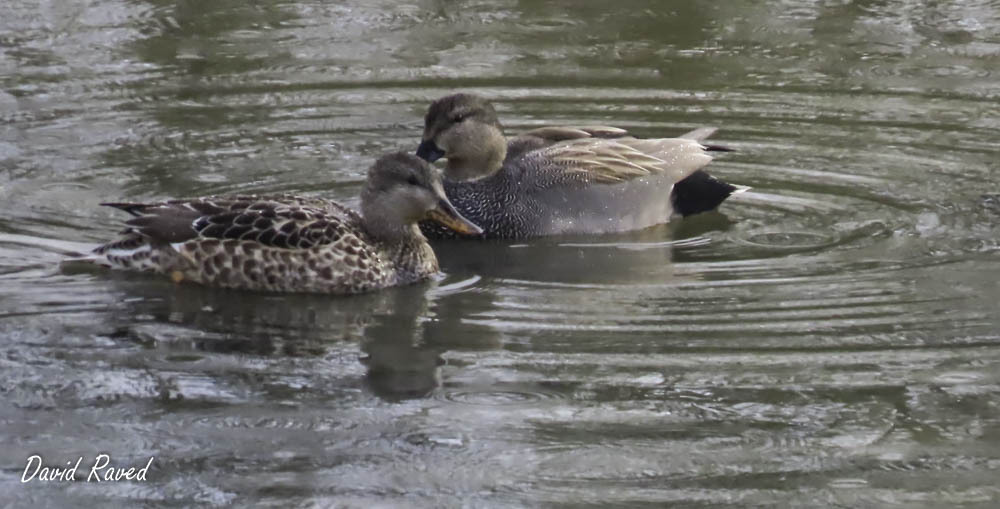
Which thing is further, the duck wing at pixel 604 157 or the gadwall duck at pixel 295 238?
the duck wing at pixel 604 157

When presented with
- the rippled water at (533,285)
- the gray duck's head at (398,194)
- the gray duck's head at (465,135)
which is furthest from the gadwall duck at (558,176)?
the gray duck's head at (398,194)

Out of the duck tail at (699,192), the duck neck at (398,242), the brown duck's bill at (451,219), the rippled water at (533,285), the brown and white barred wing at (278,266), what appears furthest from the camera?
the duck tail at (699,192)

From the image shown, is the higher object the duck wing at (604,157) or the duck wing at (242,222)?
the duck wing at (242,222)

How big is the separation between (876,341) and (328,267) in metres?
2.65

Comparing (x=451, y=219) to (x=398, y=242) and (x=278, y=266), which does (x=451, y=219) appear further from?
(x=278, y=266)

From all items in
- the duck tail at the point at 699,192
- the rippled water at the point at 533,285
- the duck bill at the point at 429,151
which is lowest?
the duck tail at the point at 699,192

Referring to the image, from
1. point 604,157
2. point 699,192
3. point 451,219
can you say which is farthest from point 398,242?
point 699,192

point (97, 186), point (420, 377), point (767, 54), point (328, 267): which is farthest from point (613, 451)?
point (767, 54)

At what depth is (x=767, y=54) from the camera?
1301cm

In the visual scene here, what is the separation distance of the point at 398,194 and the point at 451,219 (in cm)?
33

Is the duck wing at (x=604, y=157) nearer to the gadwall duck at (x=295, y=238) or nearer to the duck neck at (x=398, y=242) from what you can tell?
Answer: the gadwall duck at (x=295, y=238)

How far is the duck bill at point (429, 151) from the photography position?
9.95 metres

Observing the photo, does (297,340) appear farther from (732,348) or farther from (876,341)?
(876,341)

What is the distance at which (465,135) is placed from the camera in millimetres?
9898
